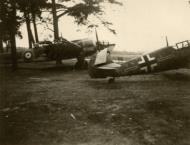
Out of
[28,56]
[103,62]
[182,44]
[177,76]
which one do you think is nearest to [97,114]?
[103,62]

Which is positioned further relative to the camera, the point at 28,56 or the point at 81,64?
the point at 28,56

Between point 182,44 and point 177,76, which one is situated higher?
point 182,44

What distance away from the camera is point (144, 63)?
15547 millimetres

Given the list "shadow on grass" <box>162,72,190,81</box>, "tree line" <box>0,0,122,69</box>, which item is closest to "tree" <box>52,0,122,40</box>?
"tree line" <box>0,0,122,69</box>

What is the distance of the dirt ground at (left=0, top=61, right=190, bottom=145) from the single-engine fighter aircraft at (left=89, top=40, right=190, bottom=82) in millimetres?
728

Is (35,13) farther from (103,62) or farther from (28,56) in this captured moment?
(103,62)

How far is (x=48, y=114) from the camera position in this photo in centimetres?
973

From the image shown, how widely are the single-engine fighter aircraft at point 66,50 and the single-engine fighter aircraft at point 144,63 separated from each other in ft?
22.2

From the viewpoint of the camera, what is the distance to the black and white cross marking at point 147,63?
15547 mm

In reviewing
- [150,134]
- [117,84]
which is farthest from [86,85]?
[150,134]

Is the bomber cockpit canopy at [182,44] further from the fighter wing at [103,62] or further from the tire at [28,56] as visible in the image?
the tire at [28,56]

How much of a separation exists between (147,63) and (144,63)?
0.15 meters

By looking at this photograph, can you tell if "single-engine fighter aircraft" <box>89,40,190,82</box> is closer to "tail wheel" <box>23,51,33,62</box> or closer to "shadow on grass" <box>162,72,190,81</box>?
"shadow on grass" <box>162,72,190,81</box>

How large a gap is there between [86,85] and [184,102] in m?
5.25
